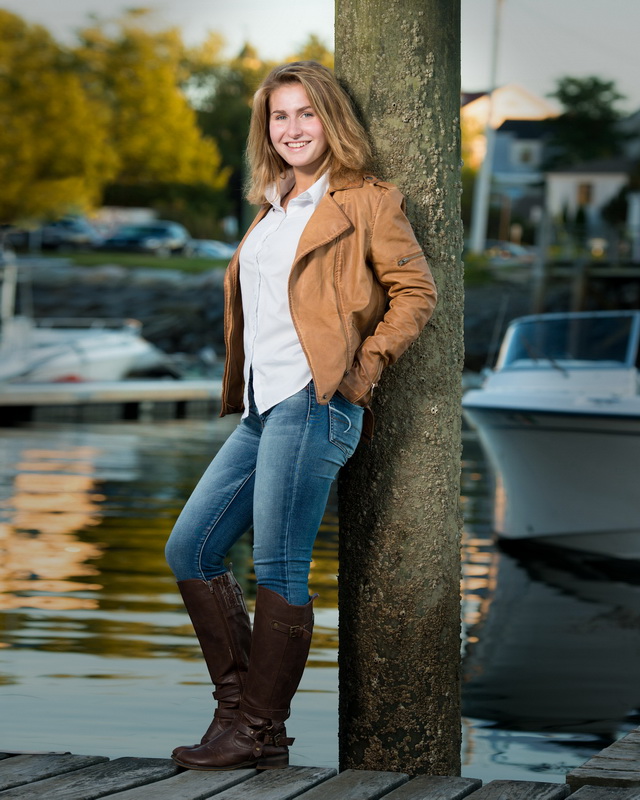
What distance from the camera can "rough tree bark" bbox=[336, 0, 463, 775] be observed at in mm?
4090

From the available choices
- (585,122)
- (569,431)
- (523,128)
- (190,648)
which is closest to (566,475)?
(569,431)

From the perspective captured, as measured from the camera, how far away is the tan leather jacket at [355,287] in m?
3.78

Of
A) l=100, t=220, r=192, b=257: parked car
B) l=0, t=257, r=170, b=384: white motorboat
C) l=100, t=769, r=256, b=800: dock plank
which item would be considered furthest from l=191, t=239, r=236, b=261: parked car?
l=100, t=769, r=256, b=800: dock plank

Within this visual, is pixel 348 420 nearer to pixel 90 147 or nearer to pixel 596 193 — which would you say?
pixel 90 147

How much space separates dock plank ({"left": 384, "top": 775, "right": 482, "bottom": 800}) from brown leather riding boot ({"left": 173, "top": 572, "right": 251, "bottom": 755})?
1.78 feet

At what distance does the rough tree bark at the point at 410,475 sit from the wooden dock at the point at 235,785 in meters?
0.24

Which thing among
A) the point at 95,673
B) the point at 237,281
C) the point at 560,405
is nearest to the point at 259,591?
the point at 237,281

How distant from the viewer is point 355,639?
13.6 feet

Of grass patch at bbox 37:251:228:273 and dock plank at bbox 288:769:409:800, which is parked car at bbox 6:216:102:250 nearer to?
grass patch at bbox 37:251:228:273

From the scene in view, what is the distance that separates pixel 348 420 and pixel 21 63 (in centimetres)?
5422

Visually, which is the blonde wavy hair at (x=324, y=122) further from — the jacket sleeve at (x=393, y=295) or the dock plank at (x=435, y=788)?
the dock plank at (x=435, y=788)

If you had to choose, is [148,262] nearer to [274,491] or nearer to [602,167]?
[602,167]

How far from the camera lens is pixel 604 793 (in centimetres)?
372

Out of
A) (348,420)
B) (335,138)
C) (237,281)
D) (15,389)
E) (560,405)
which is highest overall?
(335,138)
